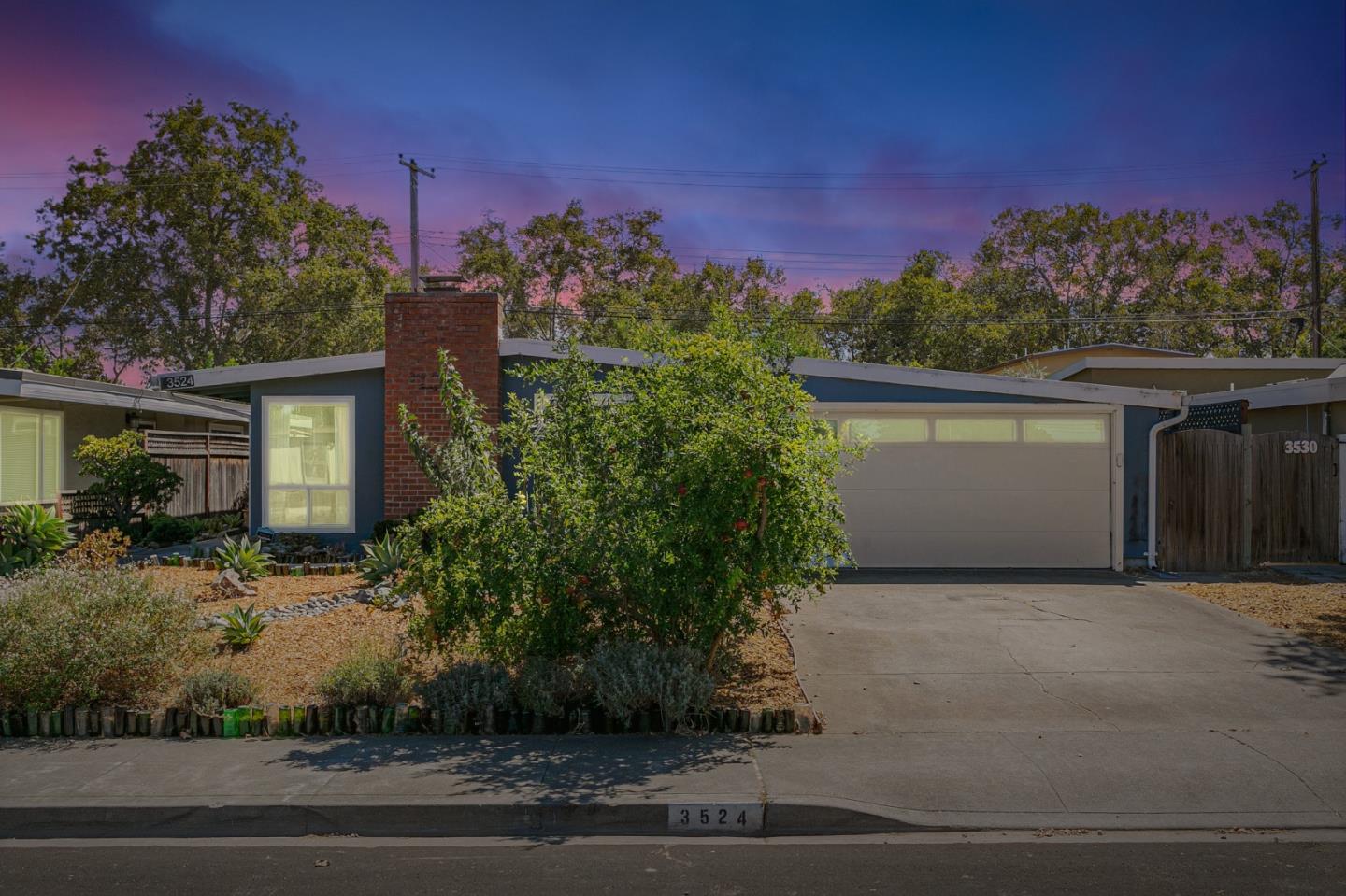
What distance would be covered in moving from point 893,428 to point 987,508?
1680 millimetres

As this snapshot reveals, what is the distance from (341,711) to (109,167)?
33.9m

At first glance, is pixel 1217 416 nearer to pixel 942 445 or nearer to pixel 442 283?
pixel 942 445

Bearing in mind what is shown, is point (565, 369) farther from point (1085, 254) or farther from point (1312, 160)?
point (1085, 254)

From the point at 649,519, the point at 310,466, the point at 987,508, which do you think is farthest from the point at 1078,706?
the point at 310,466

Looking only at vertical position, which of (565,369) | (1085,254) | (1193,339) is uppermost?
(1085,254)

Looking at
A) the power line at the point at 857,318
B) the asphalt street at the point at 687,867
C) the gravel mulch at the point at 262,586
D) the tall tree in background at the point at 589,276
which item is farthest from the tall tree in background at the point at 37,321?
the asphalt street at the point at 687,867

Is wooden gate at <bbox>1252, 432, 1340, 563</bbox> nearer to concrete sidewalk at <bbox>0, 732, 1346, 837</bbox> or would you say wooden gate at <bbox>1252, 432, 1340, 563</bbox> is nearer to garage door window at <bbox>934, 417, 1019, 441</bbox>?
garage door window at <bbox>934, 417, 1019, 441</bbox>

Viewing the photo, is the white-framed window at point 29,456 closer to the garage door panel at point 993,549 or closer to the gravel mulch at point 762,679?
the gravel mulch at point 762,679

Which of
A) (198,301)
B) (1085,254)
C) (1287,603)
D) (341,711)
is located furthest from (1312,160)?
(198,301)

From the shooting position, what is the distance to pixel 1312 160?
3106 centimetres

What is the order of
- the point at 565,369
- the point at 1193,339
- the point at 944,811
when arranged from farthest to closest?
the point at 1193,339 → the point at 565,369 → the point at 944,811

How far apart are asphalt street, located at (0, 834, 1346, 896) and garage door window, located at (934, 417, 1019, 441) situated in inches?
342

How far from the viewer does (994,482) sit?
13547mm

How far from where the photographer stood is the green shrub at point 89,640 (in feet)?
22.2
